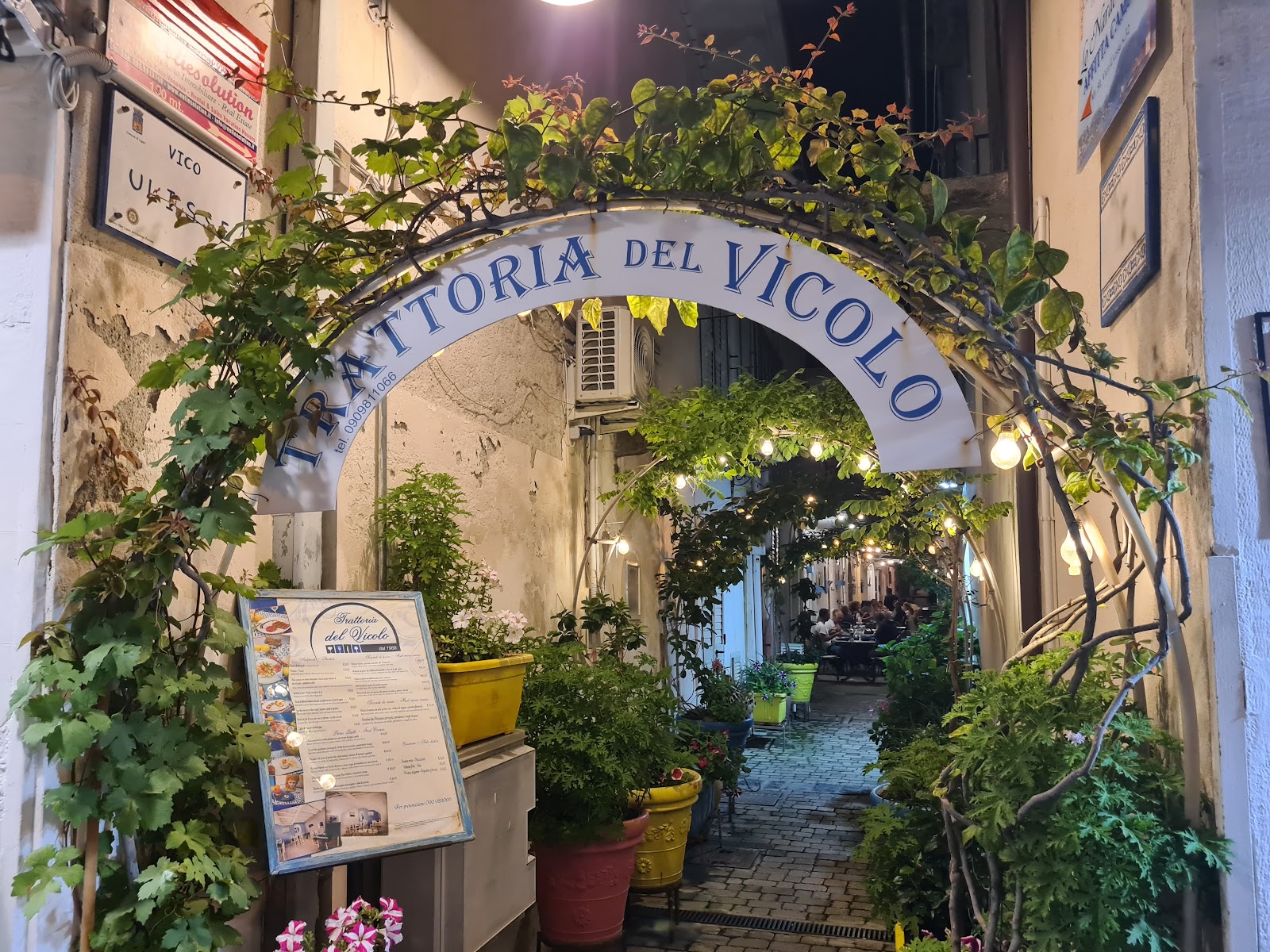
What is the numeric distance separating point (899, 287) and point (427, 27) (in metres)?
3.25

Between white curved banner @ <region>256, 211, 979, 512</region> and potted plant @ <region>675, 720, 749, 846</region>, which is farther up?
white curved banner @ <region>256, 211, 979, 512</region>

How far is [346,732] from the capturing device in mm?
2734

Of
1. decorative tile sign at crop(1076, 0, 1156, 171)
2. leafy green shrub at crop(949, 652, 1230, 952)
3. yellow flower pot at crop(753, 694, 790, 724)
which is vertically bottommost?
yellow flower pot at crop(753, 694, 790, 724)

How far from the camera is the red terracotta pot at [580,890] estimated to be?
14.7 ft

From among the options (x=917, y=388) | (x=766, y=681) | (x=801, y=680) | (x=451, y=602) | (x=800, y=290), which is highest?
(x=800, y=290)

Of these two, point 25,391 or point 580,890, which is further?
point 580,890

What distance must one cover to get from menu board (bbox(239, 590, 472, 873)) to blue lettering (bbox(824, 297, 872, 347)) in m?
1.75

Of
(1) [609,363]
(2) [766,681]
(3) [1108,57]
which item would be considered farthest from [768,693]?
(3) [1108,57]

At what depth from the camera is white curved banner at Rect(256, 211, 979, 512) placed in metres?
2.16

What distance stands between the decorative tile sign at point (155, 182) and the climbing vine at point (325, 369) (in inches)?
12.5

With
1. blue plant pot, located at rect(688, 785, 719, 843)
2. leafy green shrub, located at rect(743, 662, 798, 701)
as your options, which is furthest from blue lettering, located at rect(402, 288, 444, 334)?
leafy green shrub, located at rect(743, 662, 798, 701)

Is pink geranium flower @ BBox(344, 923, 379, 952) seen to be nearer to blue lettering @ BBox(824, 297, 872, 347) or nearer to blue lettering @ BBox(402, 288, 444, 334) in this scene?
blue lettering @ BBox(402, 288, 444, 334)

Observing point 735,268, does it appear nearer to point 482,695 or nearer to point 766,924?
point 482,695

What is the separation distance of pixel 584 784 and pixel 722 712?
3.55 meters
